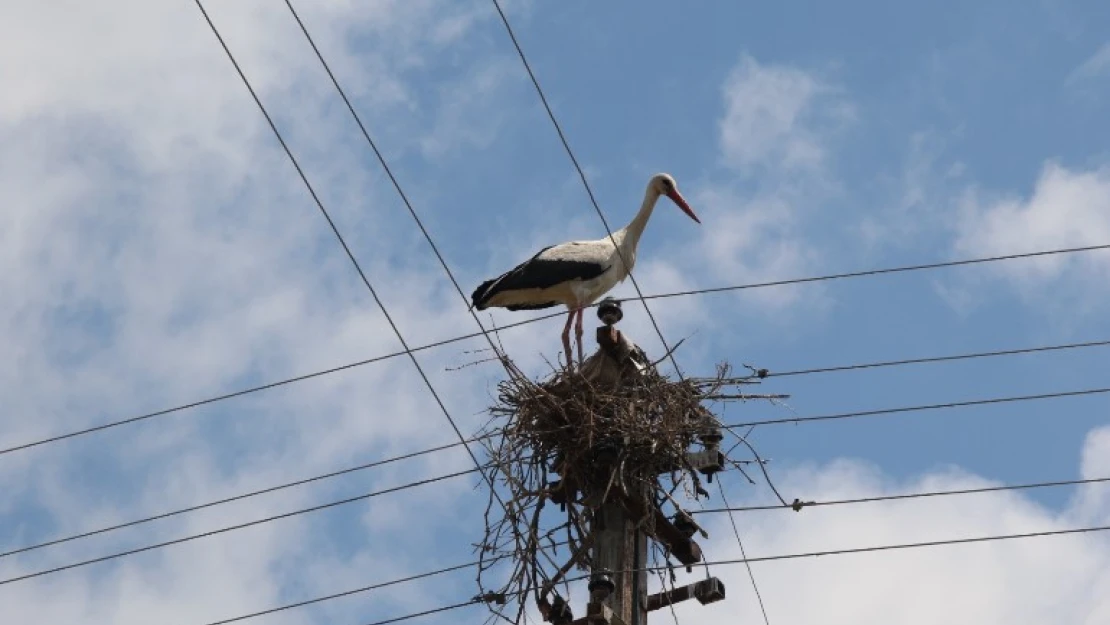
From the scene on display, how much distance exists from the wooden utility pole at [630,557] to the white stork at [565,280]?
286 centimetres

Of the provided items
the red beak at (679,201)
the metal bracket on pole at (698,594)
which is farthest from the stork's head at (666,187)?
the metal bracket on pole at (698,594)

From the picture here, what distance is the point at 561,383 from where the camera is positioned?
909 cm

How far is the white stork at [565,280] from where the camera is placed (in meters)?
11.5

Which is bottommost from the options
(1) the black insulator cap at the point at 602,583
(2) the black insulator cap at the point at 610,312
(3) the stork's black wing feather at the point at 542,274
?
(1) the black insulator cap at the point at 602,583

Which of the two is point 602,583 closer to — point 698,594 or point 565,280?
point 698,594

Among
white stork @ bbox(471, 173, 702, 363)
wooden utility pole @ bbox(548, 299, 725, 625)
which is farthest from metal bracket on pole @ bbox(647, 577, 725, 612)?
white stork @ bbox(471, 173, 702, 363)

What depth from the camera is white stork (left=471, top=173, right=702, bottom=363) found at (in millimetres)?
11453

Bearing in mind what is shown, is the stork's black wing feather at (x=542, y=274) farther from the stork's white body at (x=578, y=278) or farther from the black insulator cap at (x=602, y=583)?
the black insulator cap at (x=602, y=583)

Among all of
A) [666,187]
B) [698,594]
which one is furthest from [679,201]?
[698,594]

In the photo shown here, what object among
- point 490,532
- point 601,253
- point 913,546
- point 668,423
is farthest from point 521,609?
point 601,253

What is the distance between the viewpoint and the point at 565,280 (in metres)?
11.5

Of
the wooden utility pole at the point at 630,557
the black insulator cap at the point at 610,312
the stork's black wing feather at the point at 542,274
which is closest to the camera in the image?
the wooden utility pole at the point at 630,557

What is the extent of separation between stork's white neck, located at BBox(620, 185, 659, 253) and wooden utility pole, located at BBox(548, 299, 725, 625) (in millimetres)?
3311

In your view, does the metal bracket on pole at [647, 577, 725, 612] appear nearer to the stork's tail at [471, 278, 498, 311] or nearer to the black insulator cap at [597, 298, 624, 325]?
the black insulator cap at [597, 298, 624, 325]
